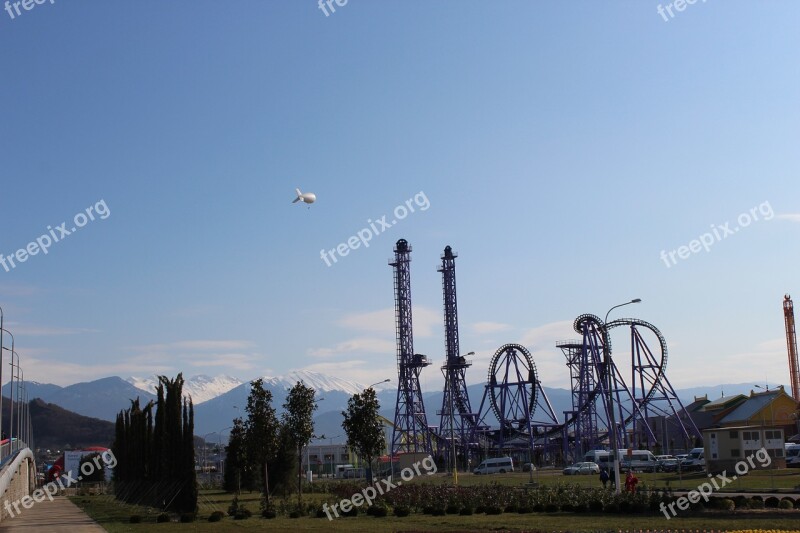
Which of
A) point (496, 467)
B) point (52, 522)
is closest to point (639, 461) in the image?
point (496, 467)

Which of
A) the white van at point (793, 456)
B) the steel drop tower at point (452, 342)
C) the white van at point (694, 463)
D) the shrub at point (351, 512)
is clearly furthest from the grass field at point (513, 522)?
the steel drop tower at point (452, 342)

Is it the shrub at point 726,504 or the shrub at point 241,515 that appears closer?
the shrub at point 726,504

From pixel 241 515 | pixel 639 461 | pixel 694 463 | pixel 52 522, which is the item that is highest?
pixel 241 515

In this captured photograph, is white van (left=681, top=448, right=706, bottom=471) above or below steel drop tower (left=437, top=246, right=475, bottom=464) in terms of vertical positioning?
below

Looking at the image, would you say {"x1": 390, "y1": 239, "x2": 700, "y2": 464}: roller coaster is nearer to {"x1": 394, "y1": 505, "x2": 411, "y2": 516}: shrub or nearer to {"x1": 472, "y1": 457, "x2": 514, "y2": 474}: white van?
{"x1": 472, "y1": 457, "x2": 514, "y2": 474}: white van

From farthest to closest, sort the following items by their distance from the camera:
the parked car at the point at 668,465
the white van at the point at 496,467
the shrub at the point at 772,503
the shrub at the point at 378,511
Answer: the white van at the point at 496,467, the parked car at the point at 668,465, the shrub at the point at 378,511, the shrub at the point at 772,503

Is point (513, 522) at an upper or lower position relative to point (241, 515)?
upper

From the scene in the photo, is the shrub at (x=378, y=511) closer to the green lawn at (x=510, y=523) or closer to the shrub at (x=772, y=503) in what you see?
the green lawn at (x=510, y=523)

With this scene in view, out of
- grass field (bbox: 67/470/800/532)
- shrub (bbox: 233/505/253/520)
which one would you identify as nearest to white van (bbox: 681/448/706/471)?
grass field (bbox: 67/470/800/532)

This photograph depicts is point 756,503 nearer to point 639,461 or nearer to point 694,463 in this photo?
point 694,463
